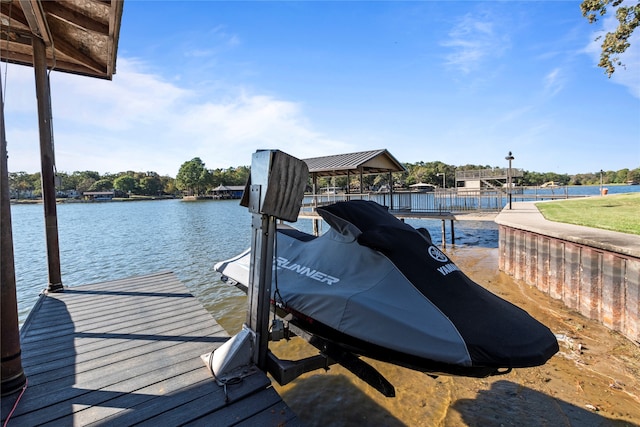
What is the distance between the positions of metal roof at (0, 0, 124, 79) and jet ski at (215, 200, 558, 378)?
146 inches

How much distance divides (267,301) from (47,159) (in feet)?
16.3

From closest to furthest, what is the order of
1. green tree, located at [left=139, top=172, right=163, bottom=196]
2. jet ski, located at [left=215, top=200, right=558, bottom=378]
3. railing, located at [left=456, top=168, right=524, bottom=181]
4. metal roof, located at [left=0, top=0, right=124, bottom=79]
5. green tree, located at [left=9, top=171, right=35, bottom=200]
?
jet ski, located at [left=215, top=200, right=558, bottom=378] → metal roof, located at [left=0, top=0, right=124, bottom=79] → railing, located at [left=456, top=168, right=524, bottom=181] → green tree, located at [left=9, top=171, right=35, bottom=200] → green tree, located at [left=139, top=172, right=163, bottom=196]

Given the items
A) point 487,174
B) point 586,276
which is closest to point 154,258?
point 586,276

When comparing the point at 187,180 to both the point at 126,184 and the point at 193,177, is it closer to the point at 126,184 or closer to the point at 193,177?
the point at 193,177

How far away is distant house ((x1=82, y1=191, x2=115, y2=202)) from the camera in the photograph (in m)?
90.2

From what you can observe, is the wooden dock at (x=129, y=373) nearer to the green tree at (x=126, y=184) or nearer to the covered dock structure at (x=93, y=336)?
the covered dock structure at (x=93, y=336)

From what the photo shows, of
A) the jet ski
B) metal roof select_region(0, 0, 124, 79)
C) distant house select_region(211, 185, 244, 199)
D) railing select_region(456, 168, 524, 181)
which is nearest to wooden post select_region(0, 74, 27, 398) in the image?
the jet ski

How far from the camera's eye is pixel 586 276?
5.69 metres

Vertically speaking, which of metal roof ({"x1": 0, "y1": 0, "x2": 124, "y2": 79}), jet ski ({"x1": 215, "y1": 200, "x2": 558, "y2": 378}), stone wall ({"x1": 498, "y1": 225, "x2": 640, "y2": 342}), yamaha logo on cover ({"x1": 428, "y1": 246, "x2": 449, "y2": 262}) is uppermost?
metal roof ({"x1": 0, "y1": 0, "x2": 124, "y2": 79})

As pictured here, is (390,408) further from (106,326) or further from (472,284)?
(106,326)

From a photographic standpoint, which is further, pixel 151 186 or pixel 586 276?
pixel 151 186

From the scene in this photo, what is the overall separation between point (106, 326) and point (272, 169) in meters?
3.11

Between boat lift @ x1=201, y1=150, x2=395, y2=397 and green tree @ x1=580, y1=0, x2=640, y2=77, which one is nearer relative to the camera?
boat lift @ x1=201, y1=150, x2=395, y2=397

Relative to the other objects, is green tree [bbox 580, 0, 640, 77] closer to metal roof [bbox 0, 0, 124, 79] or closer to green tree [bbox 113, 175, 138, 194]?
metal roof [bbox 0, 0, 124, 79]
